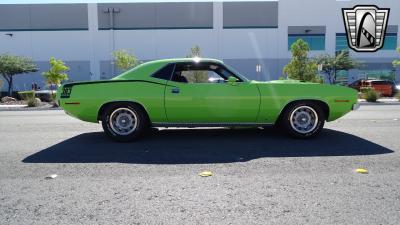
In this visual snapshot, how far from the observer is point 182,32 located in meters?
40.2

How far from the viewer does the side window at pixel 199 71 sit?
6266 millimetres

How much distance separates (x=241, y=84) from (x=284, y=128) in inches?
44.6

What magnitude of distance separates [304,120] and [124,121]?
3.20m

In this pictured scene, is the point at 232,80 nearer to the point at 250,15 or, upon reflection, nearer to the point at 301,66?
the point at 301,66

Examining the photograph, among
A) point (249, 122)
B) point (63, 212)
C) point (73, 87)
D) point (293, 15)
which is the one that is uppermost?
point (293, 15)

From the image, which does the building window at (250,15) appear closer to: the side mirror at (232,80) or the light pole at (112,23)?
the light pole at (112,23)

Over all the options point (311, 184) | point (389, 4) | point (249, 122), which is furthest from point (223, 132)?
point (389, 4)

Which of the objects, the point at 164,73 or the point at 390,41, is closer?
the point at 164,73

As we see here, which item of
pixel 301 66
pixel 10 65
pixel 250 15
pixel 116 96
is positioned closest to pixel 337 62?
pixel 250 15

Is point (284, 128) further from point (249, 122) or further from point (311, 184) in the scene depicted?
point (311, 184)

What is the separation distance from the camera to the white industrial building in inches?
1569

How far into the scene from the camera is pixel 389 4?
40.4m

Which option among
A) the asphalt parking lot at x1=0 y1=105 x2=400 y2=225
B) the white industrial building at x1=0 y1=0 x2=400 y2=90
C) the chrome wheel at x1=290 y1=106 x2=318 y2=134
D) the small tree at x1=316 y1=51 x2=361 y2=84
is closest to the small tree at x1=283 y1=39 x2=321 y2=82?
the small tree at x1=316 y1=51 x2=361 y2=84

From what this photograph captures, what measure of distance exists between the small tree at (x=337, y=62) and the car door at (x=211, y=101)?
3203 cm
